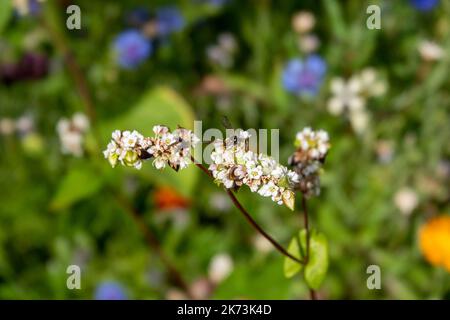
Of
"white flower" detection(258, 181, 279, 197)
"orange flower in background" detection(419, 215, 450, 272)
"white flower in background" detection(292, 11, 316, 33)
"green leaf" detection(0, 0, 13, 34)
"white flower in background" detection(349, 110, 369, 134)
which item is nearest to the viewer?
"white flower" detection(258, 181, 279, 197)

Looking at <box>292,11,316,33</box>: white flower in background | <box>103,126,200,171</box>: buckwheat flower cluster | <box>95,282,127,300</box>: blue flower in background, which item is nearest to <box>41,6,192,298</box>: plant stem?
<box>95,282,127,300</box>: blue flower in background

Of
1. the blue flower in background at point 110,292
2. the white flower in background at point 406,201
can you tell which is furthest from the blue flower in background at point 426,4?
the blue flower in background at point 110,292

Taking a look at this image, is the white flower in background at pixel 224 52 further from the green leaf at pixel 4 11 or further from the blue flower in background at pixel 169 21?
the green leaf at pixel 4 11

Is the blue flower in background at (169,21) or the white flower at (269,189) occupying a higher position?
the blue flower in background at (169,21)

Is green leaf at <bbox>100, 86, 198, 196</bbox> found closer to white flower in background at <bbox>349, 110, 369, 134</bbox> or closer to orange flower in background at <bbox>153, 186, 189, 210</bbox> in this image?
orange flower in background at <bbox>153, 186, 189, 210</bbox>

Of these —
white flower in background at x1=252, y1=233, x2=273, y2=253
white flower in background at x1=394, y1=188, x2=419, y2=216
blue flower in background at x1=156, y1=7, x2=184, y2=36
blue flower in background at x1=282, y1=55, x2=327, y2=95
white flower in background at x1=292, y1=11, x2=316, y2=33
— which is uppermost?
blue flower in background at x1=156, y1=7, x2=184, y2=36

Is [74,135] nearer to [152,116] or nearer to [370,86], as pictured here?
[152,116]
